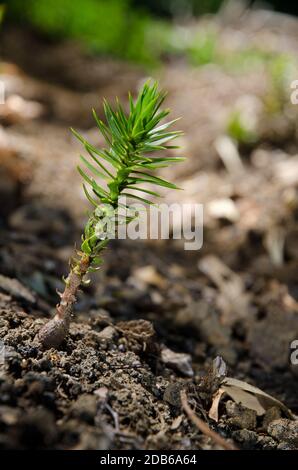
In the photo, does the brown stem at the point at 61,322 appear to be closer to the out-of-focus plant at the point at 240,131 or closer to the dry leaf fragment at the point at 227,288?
the dry leaf fragment at the point at 227,288

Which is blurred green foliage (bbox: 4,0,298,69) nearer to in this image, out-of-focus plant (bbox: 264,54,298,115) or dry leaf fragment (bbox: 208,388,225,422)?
out-of-focus plant (bbox: 264,54,298,115)

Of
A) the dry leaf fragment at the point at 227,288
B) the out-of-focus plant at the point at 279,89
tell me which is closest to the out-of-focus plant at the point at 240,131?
the out-of-focus plant at the point at 279,89

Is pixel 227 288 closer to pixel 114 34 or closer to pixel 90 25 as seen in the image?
pixel 114 34

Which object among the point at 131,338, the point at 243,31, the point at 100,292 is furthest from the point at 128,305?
the point at 243,31

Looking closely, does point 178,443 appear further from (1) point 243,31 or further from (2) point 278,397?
(1) point 243,31

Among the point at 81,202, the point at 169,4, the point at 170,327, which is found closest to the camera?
the point at 170,327

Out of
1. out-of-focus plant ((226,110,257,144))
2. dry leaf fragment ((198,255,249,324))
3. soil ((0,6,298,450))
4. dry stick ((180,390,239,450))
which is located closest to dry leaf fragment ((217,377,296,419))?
soil ((0,6,298,450))
